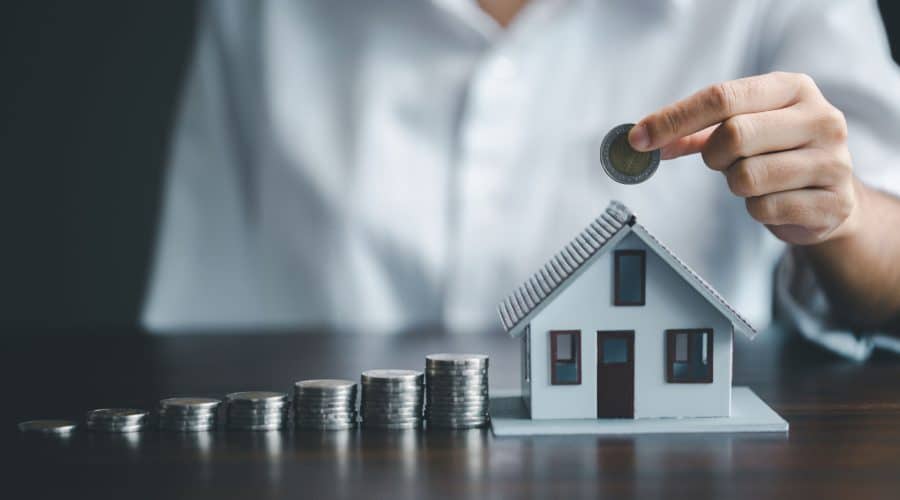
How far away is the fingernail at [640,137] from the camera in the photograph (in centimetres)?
115

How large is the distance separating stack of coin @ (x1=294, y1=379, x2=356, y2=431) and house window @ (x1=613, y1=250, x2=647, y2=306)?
1.08 feet

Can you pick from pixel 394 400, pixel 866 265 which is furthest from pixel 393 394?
pixel 866 265

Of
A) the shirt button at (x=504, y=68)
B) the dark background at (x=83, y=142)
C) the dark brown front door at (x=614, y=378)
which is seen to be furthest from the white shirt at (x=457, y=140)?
the dark brown front door at (x=614, y=378)

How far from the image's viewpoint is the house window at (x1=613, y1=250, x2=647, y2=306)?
1.13m

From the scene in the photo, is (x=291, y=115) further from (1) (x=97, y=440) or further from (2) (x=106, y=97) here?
(1) (x=97, y=440)

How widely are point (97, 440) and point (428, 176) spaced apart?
1.31 metres

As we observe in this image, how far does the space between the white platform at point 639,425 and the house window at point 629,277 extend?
0.14m

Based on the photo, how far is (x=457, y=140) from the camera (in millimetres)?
2268

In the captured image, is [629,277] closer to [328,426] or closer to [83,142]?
[328,426]

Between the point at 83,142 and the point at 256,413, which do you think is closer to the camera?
the point at 256,413

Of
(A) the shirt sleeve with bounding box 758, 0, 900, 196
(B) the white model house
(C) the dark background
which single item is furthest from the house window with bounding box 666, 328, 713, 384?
(C) the dark background

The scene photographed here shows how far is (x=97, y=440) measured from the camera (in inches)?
42.9

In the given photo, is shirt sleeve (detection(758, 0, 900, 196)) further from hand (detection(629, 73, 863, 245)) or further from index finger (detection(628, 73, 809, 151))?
index finger (detection(628, 73, 809, 151))

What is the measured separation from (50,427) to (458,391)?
473 mm
